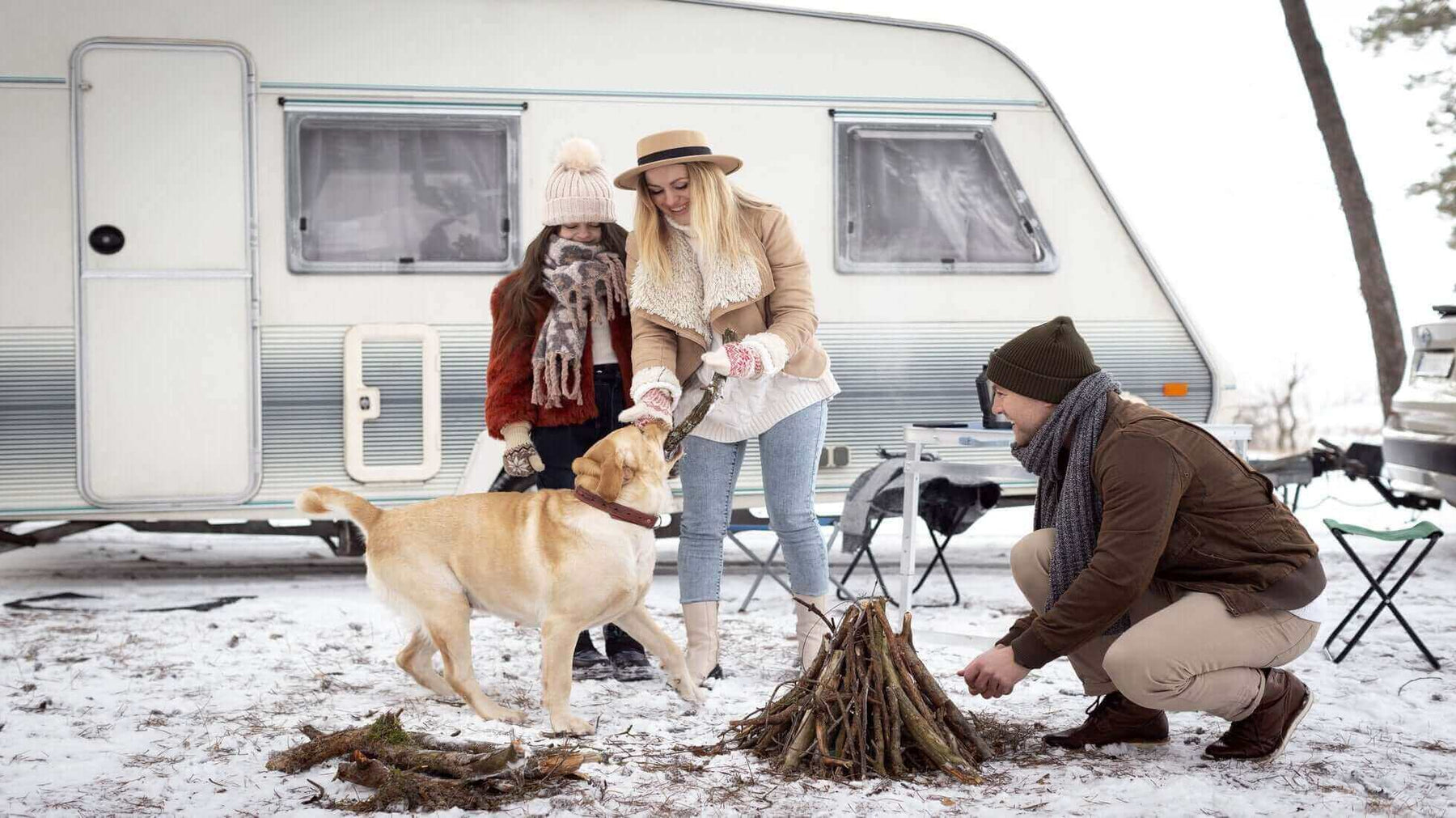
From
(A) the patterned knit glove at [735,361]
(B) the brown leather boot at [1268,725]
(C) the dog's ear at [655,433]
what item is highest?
(A) the patterned knit glove at [735,361]

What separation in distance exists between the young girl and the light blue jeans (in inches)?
14.8

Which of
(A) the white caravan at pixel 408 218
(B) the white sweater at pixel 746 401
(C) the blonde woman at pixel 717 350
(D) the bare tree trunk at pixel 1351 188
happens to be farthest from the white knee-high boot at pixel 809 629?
(D) the bare tree trunk at pixel 1351 188

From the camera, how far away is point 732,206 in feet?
12.3

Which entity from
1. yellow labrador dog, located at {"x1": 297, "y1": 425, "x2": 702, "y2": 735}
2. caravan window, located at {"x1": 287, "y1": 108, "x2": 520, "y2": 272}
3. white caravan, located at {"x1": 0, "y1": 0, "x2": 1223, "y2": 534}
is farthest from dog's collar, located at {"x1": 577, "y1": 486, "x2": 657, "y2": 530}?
caravan window, located at {"x1": 287, "y1": 108, "x2": 520, "y2": 272}

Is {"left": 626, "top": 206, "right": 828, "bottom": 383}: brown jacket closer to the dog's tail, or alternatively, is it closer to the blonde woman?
the blonde woman

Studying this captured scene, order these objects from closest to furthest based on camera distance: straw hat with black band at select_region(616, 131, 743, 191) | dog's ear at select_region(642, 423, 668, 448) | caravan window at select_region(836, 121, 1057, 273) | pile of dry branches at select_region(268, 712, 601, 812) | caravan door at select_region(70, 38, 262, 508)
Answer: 1. pile of dry branches at select_region(268, 712, 601, 812)
2. dog's ear at select_region(642, 423, 668, 448)
3. straw hat with black band at select_region(616, 131, 743, 191)
4. caravan door at select_region(70, 38, 262, 508)
5. caravan window at select_region(836, 121, 1057, 273)

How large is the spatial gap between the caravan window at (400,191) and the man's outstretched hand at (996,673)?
3510mm

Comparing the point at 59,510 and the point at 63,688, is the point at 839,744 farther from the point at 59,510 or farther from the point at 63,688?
the point at 59,510

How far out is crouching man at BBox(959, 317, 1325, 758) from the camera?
285cm

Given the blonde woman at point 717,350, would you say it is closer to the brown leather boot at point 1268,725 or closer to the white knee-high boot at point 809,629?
the white knee-high boot at point 809,629

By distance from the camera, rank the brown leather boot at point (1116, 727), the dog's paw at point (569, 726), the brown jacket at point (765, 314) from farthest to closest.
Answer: the brown jacket at point (765, 314)
the dog's paw at point (569, 726)
the brown leather boot at point (1116, 727)

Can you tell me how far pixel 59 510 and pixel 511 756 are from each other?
3565 millimetres

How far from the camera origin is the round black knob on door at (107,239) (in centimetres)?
552

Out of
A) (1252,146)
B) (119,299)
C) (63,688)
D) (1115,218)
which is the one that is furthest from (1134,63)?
(63,688)
